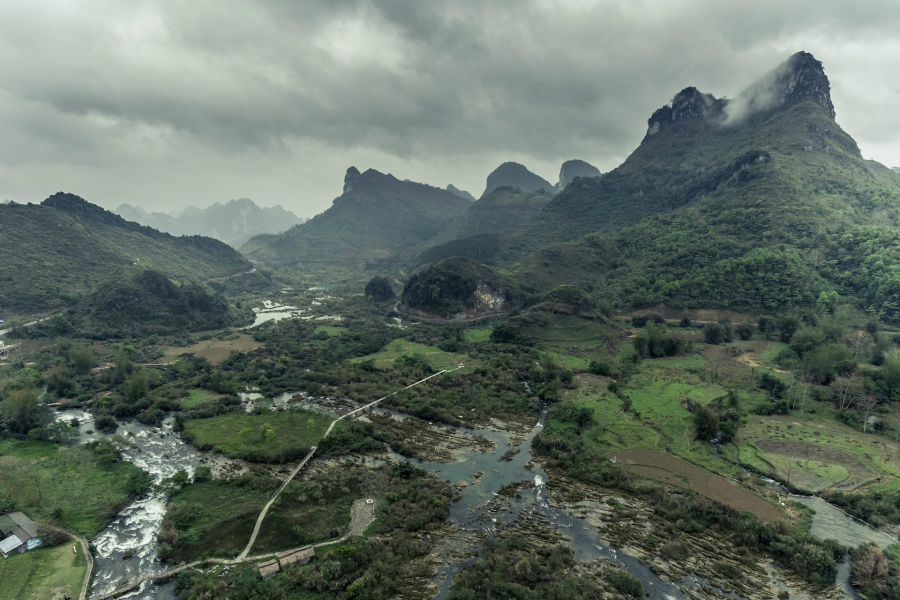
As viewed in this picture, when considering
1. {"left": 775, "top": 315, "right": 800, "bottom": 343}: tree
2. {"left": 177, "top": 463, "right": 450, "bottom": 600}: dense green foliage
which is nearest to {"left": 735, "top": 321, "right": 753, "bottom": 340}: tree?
{"left": 775, "top": 315, "right": 800, "bottom": 343}: tree

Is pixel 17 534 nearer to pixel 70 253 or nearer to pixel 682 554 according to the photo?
pixel 682 554

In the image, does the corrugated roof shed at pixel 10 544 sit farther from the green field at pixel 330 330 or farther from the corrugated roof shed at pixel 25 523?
the green field at pixel 330 330

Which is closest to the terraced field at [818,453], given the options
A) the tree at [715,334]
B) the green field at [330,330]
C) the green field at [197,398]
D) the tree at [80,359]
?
the tree at [715,334]

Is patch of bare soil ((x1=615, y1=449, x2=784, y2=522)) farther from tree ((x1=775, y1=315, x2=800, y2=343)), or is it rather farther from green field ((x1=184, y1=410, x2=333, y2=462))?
tree ((x1=775, y1=315, x2=800, y2=343))

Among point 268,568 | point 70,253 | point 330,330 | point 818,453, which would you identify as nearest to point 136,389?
point 268,568

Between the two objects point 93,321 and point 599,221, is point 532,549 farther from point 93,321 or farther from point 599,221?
point 599,221

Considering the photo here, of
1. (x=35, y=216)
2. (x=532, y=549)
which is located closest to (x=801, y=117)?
(x=532, y=549)
